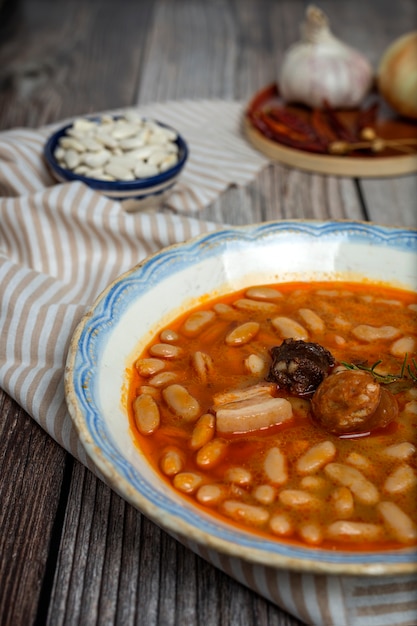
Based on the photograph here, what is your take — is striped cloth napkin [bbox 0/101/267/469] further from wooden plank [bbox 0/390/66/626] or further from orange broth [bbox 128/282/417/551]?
orange broth [bbox 128/282/417/551]

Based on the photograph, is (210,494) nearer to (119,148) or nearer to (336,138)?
(119,148)

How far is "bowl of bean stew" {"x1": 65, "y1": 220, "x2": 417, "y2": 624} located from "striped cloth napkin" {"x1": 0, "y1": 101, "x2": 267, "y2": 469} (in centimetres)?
28

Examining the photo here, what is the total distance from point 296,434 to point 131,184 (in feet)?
4.56

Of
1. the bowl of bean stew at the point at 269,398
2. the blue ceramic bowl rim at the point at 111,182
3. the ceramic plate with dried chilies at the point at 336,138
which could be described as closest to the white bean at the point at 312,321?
the bowl of bean stew at the point at 269,398

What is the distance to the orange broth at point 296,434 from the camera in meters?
1.54

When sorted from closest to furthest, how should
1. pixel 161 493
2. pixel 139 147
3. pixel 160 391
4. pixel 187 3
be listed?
pixel 161 493 < pixel 160 391 < pixel 139 147 < pixel 187 3

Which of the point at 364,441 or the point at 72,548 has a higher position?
the point at 364,441

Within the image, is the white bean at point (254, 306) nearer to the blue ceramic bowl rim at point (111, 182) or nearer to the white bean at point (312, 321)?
the white bean at point (312, 321)

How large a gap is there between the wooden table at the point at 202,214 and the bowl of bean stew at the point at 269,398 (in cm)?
15

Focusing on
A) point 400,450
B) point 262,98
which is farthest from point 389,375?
point 262,98

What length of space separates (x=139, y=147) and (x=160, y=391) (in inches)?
53.7

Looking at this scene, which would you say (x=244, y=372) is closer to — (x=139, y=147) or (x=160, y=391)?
(x=160, y=391)

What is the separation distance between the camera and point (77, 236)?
269 centimetres

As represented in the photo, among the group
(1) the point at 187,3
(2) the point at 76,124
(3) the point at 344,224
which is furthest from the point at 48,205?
(1) the point at 187,3
